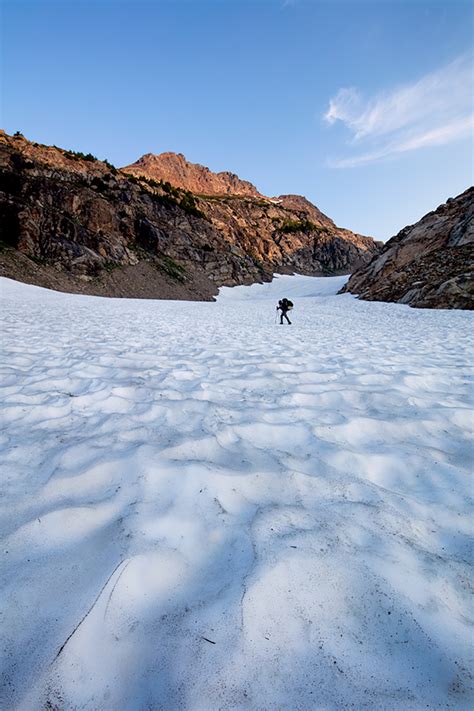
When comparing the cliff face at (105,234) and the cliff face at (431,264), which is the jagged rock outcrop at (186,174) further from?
the cliff face at (431,264)

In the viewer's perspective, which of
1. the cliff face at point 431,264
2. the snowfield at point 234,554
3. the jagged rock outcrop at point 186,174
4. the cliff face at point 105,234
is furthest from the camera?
the jagged rock outcrop at point 186,174

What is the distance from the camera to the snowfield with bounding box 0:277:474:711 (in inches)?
39.0

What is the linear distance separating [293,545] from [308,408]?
182cm

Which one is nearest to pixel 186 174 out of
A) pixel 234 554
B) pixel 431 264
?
pixel 431 264

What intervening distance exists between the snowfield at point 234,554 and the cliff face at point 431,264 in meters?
18.8

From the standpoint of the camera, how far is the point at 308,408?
315 cm

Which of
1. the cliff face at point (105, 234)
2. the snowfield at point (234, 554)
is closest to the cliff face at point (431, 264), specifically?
the snowfield at point (234, 554)

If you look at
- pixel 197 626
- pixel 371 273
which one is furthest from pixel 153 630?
pixel 371 273

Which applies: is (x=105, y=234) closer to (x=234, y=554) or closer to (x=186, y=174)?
(x=234, y=554)

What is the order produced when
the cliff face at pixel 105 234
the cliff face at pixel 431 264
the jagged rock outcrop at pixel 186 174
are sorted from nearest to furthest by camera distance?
1. the cliff face at pixel 431 264
2. the cliff face at pixel 105 234
3. the jagged rock outcrop at pixel 186 174

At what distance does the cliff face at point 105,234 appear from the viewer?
1102 inches

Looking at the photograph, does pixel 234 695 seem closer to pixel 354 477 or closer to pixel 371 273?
pixel 354 477

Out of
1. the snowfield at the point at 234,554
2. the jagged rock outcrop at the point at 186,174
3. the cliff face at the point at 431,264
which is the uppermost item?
the jagged rock outcrop at the point at 186,174

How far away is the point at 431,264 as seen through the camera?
2288 centimetres
